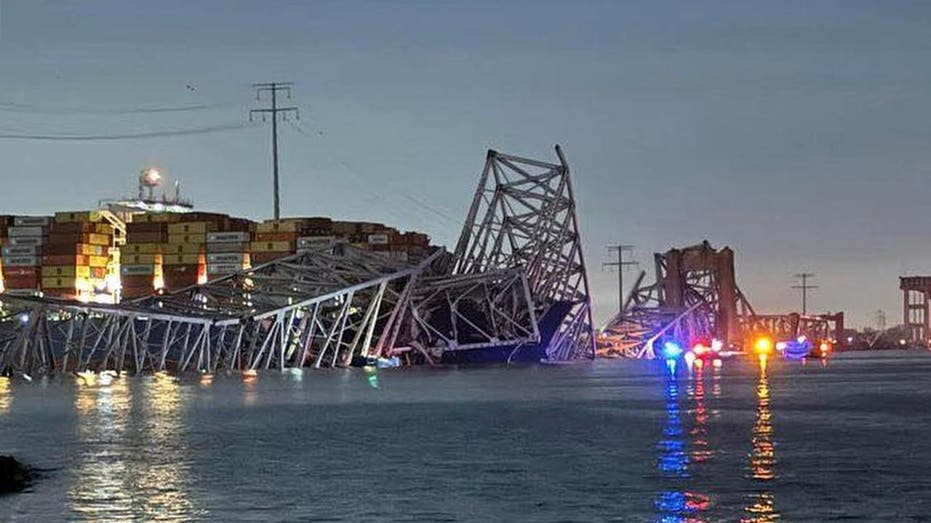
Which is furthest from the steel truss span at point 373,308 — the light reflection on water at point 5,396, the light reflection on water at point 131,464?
the light reflection on water at point 131,464

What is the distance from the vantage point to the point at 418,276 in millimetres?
140125

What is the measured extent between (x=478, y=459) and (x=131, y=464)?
7903mm

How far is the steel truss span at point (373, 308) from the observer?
123 m

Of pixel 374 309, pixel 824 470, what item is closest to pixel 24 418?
pixel 824 470

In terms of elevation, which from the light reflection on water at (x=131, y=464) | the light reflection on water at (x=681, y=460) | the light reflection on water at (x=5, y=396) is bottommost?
the light reflection on water at (x=5, y=396)

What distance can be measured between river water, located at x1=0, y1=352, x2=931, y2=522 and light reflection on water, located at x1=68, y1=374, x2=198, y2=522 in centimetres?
7

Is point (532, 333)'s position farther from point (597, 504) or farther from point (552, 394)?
point (597, 504)

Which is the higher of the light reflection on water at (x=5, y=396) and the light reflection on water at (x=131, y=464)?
the light reflection on water at (x=131, y=464)

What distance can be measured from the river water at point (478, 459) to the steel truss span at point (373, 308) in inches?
2300

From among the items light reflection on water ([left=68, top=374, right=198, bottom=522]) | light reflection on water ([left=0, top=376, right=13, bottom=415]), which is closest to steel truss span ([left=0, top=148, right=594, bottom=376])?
light reflection on water ([left=0, top=376, right=13, bottom=415])

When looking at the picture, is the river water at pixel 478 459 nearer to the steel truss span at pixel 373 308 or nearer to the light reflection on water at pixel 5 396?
the light reflection on water at pixel 5 396

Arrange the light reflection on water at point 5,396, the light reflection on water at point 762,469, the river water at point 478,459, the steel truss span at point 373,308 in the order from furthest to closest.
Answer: the steel truss span at point 373,308 < the light reflection on water at point 5,396 < the river water at point 478,459 < the light reflection on water at point 762,469

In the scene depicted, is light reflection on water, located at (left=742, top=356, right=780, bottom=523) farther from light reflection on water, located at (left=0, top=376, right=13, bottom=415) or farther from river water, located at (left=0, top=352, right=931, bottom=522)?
light reflection on water, located at (left=0, top=376, right=13, bottom=415)

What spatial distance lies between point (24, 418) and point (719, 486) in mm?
32717
